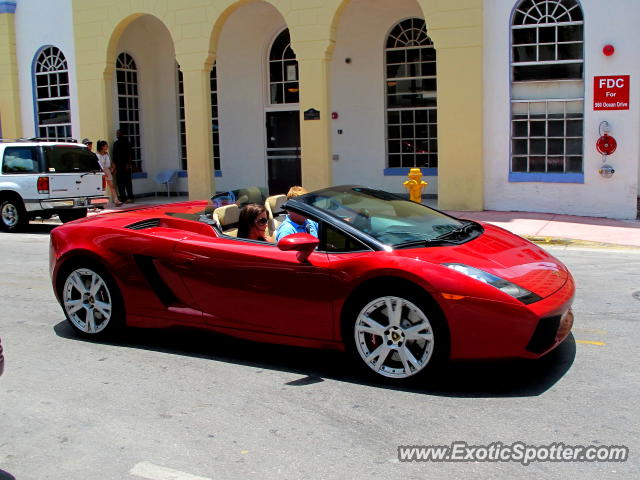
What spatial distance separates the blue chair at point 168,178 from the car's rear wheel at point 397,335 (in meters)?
15.5

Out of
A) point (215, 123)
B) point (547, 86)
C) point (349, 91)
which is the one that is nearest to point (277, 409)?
point (547, 86)

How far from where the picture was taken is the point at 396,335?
5.16m

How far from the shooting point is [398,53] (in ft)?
55.8

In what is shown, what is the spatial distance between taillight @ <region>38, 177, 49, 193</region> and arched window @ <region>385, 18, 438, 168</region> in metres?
7.54

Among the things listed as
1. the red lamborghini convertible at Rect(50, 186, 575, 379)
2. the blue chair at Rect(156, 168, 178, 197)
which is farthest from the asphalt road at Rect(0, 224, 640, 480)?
the blue chair at Rect(156, 168, 178, 197)

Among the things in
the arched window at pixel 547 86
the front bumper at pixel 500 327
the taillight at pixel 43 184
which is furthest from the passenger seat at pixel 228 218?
the arched window at pixel 547 86

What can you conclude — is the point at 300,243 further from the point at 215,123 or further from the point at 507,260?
the point at 215,123

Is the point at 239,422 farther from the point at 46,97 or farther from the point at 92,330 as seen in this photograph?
the point at 46,97

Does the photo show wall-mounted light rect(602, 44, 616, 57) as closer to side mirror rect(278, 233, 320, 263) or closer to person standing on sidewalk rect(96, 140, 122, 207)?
side mirror rect(278, 233, 320, 263)

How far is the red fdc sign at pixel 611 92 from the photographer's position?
13.3 metres

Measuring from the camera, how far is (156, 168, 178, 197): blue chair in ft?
65.9

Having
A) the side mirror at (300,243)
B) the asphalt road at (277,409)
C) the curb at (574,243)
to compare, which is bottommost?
the asphalt road at (277,409)

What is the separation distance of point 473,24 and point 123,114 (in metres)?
9.96

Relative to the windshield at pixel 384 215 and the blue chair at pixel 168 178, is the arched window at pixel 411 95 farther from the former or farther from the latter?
the windshield at pixel 384 215
